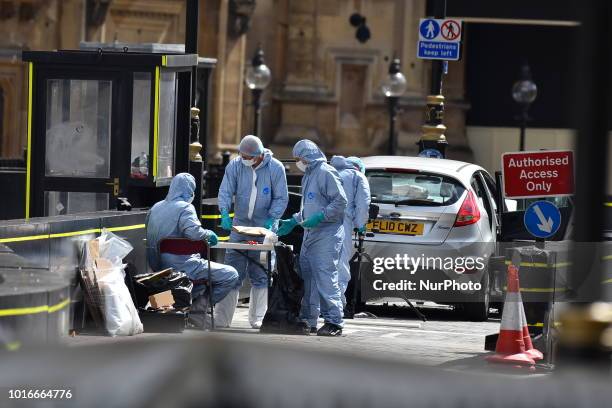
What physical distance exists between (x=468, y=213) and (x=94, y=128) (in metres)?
3.72

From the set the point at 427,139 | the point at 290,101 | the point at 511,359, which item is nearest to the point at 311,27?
the point at 290,101

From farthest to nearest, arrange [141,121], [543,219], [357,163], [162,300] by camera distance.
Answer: [141,121] → [357,163] → [543,219] → [162,300]

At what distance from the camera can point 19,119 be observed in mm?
29703

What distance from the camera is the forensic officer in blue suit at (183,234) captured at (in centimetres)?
1163

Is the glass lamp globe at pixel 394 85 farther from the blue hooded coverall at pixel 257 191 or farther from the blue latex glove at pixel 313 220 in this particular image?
the blue latex glove at pixel 313 220

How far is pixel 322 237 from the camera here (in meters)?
12.0

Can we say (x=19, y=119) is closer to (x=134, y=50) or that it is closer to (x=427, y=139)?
(x=427, y=139)

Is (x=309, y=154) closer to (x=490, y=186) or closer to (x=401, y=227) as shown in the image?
(x=401, y=227)

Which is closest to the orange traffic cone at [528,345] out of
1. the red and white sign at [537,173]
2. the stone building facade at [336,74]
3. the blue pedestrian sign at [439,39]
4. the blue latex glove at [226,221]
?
the red and white sign at [537,173]

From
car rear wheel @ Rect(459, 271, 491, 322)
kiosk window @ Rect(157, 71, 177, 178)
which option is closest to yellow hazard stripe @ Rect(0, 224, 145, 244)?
kiosk window @ Rect(157, 71, 177, 178)

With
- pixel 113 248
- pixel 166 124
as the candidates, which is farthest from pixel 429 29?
pixel 113 248

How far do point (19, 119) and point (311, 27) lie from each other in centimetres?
1074

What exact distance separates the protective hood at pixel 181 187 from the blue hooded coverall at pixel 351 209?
1501mm

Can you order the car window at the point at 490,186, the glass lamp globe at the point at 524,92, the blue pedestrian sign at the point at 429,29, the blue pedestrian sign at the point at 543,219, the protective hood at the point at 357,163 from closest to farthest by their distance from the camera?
the blue pedestrian sign at the point at 543,219 → the protective hood at the point at 357,163 → the car window at the point at 490,186 → the blue pedestrian sign at the point at 429,29 → the glass lamp globe at the point at 524,92
